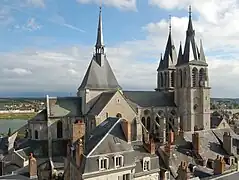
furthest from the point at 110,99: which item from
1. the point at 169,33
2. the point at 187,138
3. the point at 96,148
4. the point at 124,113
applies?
the point at 169,33

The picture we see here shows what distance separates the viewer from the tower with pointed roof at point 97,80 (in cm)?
3469

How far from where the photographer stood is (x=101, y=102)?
3381 cm

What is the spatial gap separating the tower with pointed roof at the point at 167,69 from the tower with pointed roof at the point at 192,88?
4.01 m

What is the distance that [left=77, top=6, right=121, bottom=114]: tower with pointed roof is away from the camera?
3469 centimetres

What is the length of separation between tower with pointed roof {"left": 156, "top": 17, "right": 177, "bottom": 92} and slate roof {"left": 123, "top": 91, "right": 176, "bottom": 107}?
12.4 feet

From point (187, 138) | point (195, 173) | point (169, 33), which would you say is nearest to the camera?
point (195, 173)

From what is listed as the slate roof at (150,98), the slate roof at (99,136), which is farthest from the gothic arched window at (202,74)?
the slate roof at (99,136)

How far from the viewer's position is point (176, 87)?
1815 inches

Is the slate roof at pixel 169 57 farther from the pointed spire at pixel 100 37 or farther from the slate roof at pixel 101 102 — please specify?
the slate roof at pixel 101 102

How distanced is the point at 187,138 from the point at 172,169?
262 inches

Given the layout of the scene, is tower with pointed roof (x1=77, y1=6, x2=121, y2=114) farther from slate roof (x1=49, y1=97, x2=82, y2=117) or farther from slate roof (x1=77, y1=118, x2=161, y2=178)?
slate roof (x1=77, y1=118, x2=161, y2=178)

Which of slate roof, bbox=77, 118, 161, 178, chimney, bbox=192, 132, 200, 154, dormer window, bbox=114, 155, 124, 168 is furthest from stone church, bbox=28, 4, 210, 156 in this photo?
dormer window, bbox=114, 155, 124, 168

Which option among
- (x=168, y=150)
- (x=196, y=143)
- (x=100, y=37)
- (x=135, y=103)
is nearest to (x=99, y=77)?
(x=100, y=37)

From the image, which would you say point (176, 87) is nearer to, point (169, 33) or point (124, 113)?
point (169, 33)
